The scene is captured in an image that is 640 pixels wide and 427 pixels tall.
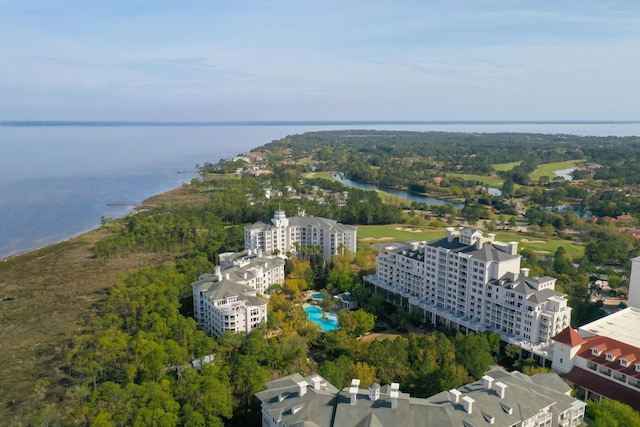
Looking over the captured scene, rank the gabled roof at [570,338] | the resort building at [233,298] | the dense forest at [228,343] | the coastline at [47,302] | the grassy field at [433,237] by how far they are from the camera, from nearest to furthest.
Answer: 1. the dense forest at [228,343]
2. the gabled roof at [570,338]
3. the coastline at [47,302]
4. the resort building at [233,298]
5. the grassy field at [433,237]

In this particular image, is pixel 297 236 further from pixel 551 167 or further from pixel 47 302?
pixel 551 167

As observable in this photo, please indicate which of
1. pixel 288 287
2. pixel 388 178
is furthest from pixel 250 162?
pixel 288 287

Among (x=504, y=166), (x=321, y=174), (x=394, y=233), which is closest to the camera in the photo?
(x=394, y=233)

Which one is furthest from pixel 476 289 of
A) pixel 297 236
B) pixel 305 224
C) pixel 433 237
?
pixel 433 237

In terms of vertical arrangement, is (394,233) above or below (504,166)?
below

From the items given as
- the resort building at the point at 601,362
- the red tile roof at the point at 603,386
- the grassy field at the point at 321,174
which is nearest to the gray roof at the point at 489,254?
the resort building at the point at 601,362

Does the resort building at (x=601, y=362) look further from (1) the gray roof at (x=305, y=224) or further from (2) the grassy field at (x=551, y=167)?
(2) the grassy field at (x=551, y=167)
